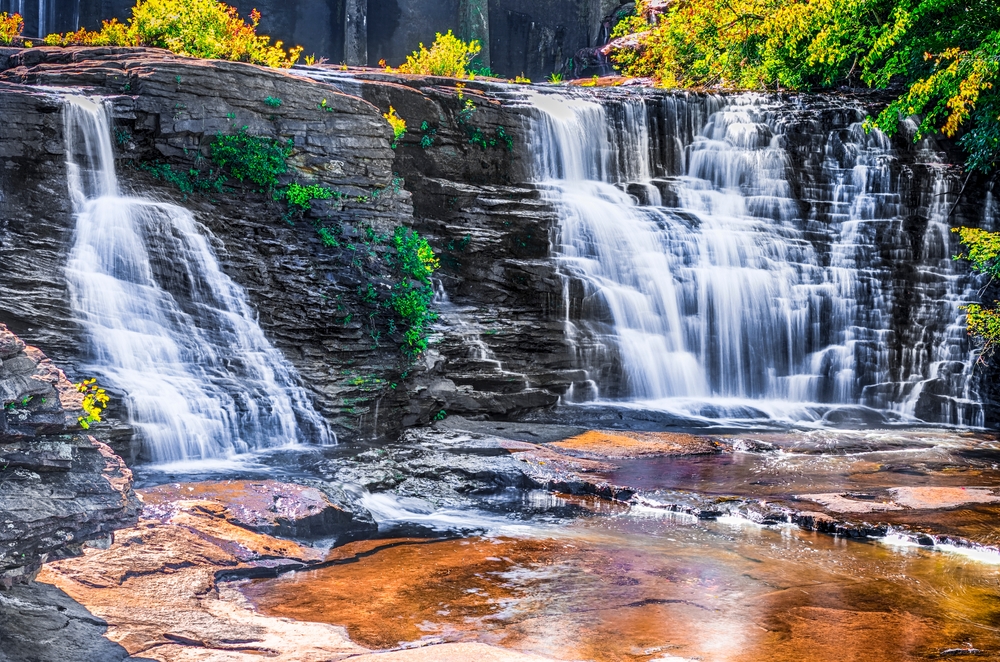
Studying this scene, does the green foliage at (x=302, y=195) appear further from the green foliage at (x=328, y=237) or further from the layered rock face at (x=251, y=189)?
the green foliage at (x=328, y=237)

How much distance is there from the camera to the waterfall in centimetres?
991

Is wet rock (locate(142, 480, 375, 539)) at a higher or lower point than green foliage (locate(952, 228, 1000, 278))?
lower

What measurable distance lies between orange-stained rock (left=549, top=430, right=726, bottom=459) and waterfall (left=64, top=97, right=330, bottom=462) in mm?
3019

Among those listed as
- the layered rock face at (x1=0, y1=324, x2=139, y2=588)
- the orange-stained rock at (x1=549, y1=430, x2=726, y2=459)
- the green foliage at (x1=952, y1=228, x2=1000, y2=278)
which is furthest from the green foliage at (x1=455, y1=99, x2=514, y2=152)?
the layered rock face at (x1=0, y1=324, x2=139, y2=588)

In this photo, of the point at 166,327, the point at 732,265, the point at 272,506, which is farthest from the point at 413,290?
the point at 732,265

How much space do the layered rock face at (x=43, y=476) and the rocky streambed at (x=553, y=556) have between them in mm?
703

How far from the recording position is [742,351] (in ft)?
49.2

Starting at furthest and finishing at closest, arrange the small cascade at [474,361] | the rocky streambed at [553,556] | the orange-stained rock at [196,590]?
the small cascade at [474,361], the rocky streambed at [553,556], the orange-stained rock at [196,590]

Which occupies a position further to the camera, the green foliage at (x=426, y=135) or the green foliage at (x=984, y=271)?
the green foliage at (x=426, y=135)

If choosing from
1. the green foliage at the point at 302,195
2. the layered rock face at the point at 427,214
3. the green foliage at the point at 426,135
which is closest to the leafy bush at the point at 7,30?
the layered rock face at the point at 427,214

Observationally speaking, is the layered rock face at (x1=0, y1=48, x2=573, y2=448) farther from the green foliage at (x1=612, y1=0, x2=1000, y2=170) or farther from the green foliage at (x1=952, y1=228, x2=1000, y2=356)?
the green foliage at (x1=612, y1=0, x2=1000, y2=170)

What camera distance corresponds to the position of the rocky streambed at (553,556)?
5.71 meters

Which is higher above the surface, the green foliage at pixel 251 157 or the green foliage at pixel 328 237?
the green foliage at pixel 251 157

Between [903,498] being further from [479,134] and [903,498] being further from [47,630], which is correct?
[479,134]
